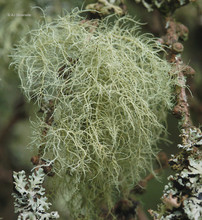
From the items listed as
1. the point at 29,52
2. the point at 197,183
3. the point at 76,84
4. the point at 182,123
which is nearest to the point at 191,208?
the point at 197,183

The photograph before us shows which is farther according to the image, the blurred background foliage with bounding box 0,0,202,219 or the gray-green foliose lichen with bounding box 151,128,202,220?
the blurred background foliage with bounding box 0,0,202,219

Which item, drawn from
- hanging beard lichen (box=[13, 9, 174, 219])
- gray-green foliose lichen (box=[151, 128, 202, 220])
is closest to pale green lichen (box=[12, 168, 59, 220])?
hanging beard lichen (box=[13, 9, 174, 219])

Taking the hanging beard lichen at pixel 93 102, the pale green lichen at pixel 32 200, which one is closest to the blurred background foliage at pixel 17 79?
the hanging beard lichen at pixel 93 102

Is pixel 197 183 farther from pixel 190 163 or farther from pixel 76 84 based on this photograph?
pixel 76 84

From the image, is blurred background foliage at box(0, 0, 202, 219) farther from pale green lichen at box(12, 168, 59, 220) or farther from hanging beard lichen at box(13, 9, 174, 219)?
pale green lichen at box(12, 168, 59, 220)

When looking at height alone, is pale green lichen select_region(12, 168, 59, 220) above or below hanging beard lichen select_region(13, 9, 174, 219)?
below

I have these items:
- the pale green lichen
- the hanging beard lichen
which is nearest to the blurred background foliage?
the hanging beard lichen
